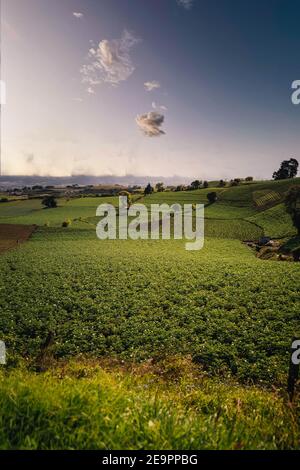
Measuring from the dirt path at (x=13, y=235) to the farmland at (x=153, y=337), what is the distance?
11.8 m

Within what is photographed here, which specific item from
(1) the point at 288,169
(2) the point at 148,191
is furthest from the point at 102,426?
(1) the point at 288,169

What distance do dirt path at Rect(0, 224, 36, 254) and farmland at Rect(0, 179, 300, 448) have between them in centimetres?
1180

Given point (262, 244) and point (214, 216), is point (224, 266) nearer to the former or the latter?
point (262, 244)

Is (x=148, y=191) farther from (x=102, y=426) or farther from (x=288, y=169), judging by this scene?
(x=102, y=426)

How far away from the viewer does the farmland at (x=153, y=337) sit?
4.01 meters

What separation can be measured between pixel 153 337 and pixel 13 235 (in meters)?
54.0

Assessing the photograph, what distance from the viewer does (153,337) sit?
1811 centimetres

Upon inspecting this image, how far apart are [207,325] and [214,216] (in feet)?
216

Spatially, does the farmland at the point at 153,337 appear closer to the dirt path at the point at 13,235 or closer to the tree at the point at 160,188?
the dirt path at the point at 13,235

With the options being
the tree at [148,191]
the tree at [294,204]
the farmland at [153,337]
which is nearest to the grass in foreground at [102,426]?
the farmland at [153,337]

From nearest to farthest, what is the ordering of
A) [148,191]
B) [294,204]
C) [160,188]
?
[294,204] → [148,191] → [160,188]

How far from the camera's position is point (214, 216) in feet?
269

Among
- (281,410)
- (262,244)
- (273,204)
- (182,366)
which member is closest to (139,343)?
(182,366)

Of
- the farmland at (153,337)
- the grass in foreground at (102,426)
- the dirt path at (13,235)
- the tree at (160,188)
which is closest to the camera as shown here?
the grass in foreground at (102,426)
